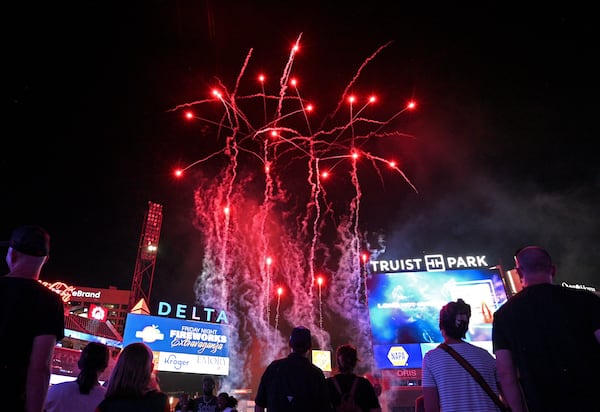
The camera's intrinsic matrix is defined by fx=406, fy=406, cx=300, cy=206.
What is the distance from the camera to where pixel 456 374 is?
379 cm

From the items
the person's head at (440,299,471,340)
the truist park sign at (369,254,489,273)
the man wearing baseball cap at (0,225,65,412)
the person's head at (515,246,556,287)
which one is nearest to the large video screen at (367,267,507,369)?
the truist park sign at (369,254,489,273)

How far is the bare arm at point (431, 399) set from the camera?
3.83 meters

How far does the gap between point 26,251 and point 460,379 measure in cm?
389

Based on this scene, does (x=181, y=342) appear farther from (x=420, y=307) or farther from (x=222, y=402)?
(x=222, y=402)

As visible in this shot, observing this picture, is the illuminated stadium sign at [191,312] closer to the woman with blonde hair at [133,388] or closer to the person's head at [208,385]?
the person's head at [208,385]

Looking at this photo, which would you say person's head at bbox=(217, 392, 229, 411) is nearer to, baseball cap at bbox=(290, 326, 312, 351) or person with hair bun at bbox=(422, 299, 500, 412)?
baseball cap at bbox=(290, 326, 312, 351)

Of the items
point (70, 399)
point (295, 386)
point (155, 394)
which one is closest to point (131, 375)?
point (155, 394)

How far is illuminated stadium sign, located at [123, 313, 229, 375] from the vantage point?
2571 centimetres

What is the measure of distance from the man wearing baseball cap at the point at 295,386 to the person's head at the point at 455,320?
1.54m

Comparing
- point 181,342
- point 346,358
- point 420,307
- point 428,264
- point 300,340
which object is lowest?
point 346,358

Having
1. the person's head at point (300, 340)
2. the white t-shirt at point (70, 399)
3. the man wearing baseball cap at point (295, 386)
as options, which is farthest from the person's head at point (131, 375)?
the person's head at point (300, 340)

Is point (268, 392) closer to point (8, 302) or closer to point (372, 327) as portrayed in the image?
point (8, 302)

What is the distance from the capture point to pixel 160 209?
63906 millimetres

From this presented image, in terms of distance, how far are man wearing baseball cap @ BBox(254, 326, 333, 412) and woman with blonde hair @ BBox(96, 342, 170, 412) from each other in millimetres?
1625
